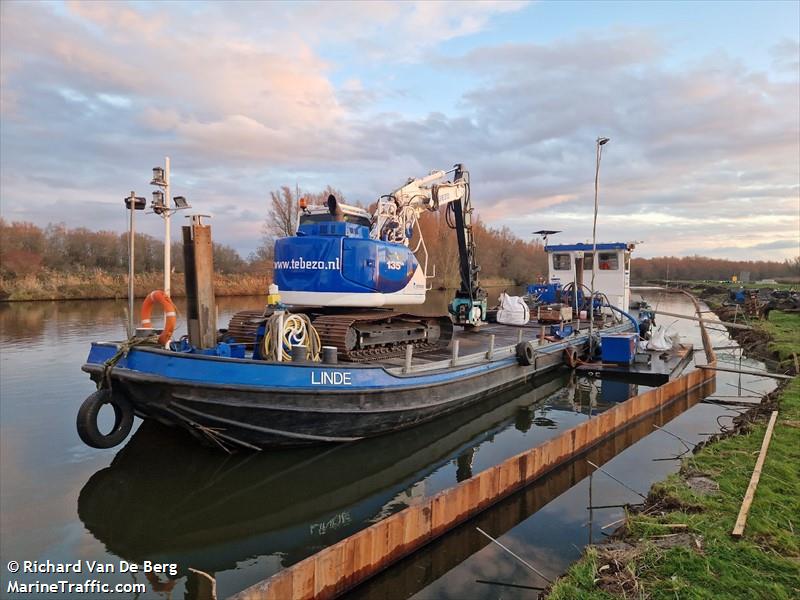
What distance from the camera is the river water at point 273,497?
16.3 ft

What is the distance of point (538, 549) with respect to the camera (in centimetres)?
527

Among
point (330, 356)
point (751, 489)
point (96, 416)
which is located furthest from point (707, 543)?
point (96, 416)

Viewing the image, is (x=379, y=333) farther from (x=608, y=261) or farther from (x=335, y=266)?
(x=608, y=261)

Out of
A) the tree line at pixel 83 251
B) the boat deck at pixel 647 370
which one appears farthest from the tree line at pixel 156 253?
the boat deck at pixel 647 370

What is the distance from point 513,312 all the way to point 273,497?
1123 cm

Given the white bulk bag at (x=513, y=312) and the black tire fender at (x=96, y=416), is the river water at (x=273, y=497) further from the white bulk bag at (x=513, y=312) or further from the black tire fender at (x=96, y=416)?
the white bulk bag at (x=513, y=312)

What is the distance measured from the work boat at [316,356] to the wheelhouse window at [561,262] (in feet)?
23.7

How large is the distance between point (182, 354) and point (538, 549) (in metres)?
4.79

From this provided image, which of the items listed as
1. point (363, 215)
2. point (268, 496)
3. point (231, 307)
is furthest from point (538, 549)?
point (231, 307)

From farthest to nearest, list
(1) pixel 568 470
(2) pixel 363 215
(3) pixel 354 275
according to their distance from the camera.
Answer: (2) pixel 363 215 < (3) pixel 354 275 < (1) pixel 568 470

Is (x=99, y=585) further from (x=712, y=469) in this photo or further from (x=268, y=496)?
(x=712, y=469)

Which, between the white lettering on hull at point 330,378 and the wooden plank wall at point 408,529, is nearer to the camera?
the wooden plank wall at point 408,529

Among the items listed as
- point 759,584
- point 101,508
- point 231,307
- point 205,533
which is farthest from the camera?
point 231,307

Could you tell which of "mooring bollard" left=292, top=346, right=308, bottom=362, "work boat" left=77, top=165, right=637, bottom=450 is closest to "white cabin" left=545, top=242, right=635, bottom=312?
"work boat" left=77, top=165, right=637, bottom=450
